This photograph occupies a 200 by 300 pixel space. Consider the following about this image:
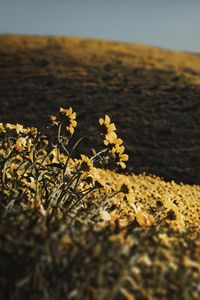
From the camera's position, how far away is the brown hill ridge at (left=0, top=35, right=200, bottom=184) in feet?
54.0

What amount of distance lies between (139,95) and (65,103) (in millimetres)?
3670

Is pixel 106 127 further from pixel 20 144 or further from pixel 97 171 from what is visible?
pixel 20 144

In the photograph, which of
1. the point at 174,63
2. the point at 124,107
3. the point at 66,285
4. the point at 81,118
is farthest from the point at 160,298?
the point at 174,63

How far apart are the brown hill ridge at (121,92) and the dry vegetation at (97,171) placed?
0.06 m

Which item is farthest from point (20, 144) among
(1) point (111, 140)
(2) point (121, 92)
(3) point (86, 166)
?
(2) point (121, 92)

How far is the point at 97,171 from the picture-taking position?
5277mm

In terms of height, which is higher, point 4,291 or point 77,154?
point 4,291

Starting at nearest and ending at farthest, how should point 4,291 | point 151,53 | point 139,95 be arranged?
point 4,291, point 139,95, point 151,53

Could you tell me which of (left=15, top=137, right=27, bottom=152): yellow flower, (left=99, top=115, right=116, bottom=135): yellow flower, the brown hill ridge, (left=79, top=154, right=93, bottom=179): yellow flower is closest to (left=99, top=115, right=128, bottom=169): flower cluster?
(left=99, top=115, right=116, bottom=135): yellow flower

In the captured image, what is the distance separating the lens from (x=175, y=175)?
1403 centimetres

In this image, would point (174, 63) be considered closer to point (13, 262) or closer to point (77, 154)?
point (77, 154)

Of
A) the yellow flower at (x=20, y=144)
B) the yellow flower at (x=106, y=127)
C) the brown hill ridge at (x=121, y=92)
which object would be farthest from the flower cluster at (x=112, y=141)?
the brown hill ridge at (x=121, y=92)

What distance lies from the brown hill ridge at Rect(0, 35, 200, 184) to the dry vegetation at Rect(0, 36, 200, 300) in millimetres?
61

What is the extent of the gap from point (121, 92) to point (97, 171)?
19581mm
